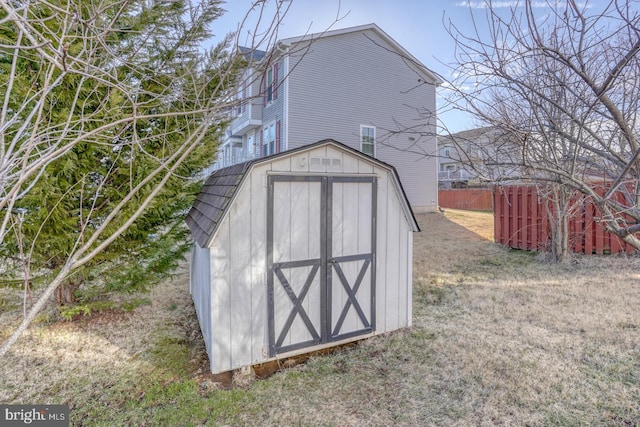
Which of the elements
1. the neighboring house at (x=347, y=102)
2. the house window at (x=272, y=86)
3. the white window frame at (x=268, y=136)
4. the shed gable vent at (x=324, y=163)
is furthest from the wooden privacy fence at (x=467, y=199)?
the shed gable vent at (x=324, y=163)

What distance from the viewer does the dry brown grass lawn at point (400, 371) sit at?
9.61ft

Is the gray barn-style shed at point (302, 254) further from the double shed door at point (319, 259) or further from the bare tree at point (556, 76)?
the bare tree at point (556, 76)

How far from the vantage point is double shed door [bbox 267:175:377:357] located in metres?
3.73

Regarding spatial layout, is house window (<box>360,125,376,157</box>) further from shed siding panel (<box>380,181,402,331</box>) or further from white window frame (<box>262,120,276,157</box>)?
shed siding panel (<box>380,181,402,331</box>)

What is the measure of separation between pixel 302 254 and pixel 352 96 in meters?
11.2

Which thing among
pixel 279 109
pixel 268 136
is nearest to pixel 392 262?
pixel 279 109

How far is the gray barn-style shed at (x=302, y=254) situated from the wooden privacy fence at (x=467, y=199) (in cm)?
1651

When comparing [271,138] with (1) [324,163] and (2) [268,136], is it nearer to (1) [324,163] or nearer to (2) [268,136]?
(2) [268,136]

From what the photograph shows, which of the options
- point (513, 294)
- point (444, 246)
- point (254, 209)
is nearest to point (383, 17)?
point (254, 209)

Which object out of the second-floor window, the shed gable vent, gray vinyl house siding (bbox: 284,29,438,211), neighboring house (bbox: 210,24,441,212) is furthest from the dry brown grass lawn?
the second-floor window

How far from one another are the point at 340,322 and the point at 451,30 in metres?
3.09

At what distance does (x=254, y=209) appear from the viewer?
361 cm

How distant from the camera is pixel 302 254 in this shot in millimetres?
3863

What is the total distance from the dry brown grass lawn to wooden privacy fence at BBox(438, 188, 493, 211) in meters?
14.9
